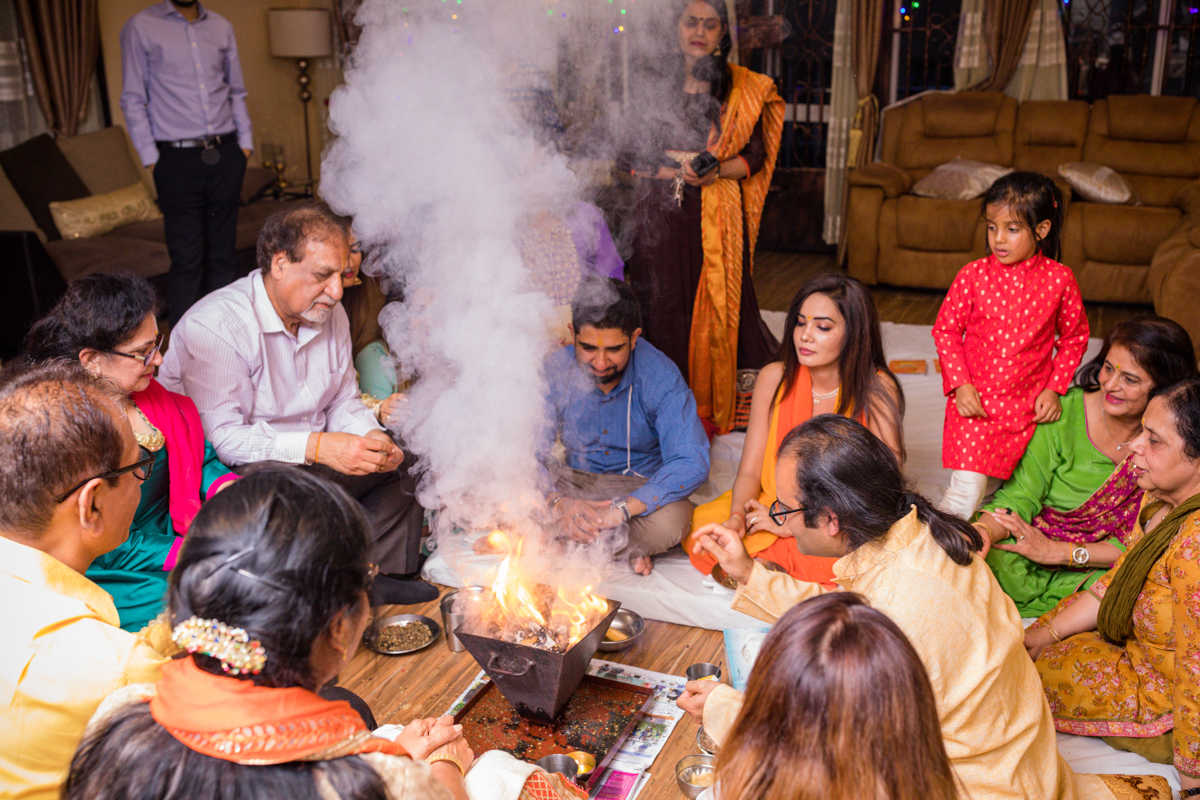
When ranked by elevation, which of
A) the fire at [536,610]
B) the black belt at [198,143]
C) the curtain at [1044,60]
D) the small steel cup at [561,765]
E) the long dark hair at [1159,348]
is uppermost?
the curtain at [1044,60]

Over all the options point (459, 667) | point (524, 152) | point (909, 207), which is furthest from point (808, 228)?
point (459, 667)

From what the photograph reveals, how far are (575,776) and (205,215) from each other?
405 centimetres

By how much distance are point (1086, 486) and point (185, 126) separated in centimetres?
458

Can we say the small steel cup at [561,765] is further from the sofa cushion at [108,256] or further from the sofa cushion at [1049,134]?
the sofa cushion at [1049,134]

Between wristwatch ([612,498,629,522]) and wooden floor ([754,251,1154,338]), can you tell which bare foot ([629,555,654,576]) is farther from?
wooden floor ([754,251,1154,338])

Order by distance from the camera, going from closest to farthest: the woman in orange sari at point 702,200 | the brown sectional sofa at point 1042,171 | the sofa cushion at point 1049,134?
the woman in orange sari at point 702,200, the brown sectional sofa at point 1042,171, the sofa cushion at point 1049,134

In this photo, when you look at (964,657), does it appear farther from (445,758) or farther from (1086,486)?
(1086,486)

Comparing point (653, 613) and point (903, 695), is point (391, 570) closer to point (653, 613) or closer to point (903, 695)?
point (653, 613)

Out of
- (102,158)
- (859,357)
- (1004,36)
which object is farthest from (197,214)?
(1004,36)

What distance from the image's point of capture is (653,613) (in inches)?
114

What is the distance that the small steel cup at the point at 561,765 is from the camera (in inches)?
81.7

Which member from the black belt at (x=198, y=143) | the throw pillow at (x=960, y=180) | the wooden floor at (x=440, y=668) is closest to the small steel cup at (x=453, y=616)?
the wooden floor at (x=440, y=668)

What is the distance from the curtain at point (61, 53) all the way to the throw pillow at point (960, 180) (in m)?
5.75

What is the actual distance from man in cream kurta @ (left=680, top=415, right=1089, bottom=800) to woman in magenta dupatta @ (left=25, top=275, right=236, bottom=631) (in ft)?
4.69
